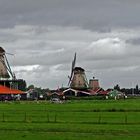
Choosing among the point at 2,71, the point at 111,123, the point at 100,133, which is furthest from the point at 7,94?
the point at 100,133

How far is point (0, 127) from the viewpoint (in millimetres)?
54188

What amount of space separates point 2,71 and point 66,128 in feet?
478

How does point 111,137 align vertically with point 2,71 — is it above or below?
below

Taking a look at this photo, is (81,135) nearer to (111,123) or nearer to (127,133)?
(127,133)

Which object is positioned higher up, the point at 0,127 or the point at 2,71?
the point at 2,71

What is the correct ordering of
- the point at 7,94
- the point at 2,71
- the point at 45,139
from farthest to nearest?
the point at 2,71 → the point at 7,94 → the point at 45,139

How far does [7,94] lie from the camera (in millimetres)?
171750

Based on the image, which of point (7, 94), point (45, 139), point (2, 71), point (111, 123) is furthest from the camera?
point (2, 71)

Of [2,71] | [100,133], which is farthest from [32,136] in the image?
[2,71]

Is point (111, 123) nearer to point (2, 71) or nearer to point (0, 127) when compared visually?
point (0, 127)

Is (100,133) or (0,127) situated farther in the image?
(0,127)

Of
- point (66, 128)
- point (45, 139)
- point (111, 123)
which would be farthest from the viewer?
point (111, 123)

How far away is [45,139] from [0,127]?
13608 millimetres

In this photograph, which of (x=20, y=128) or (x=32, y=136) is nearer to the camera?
(x=32, y=136)
